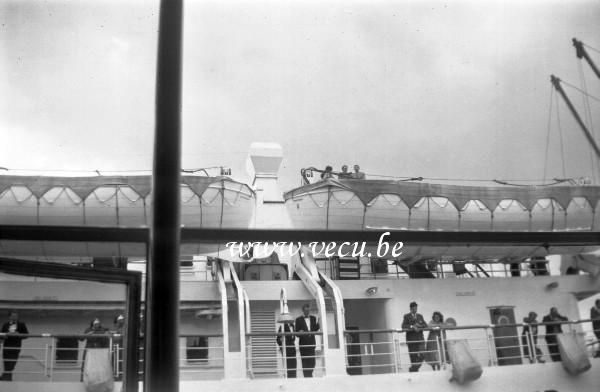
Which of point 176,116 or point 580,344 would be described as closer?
point 176,116

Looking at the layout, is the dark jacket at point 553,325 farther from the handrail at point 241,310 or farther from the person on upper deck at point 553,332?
the handrail at point 241,310

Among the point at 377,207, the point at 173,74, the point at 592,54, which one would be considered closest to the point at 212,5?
the point at 377,207

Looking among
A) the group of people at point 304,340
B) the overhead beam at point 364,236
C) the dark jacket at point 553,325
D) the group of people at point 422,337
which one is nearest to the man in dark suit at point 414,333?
the group of people at point 422,337

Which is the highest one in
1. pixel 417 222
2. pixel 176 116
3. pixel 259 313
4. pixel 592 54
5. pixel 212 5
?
pixel 212 5

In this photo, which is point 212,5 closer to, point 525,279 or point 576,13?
point 576,13

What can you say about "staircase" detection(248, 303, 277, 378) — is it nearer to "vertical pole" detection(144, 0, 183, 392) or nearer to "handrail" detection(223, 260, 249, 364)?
"handrail" detection(223, 260, 249, 364)

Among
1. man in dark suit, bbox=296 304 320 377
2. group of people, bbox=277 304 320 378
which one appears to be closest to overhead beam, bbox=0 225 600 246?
man in dark suit, bbox=296 304 320 377

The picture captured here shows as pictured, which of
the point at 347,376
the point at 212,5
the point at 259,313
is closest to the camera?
the point at 347,376
